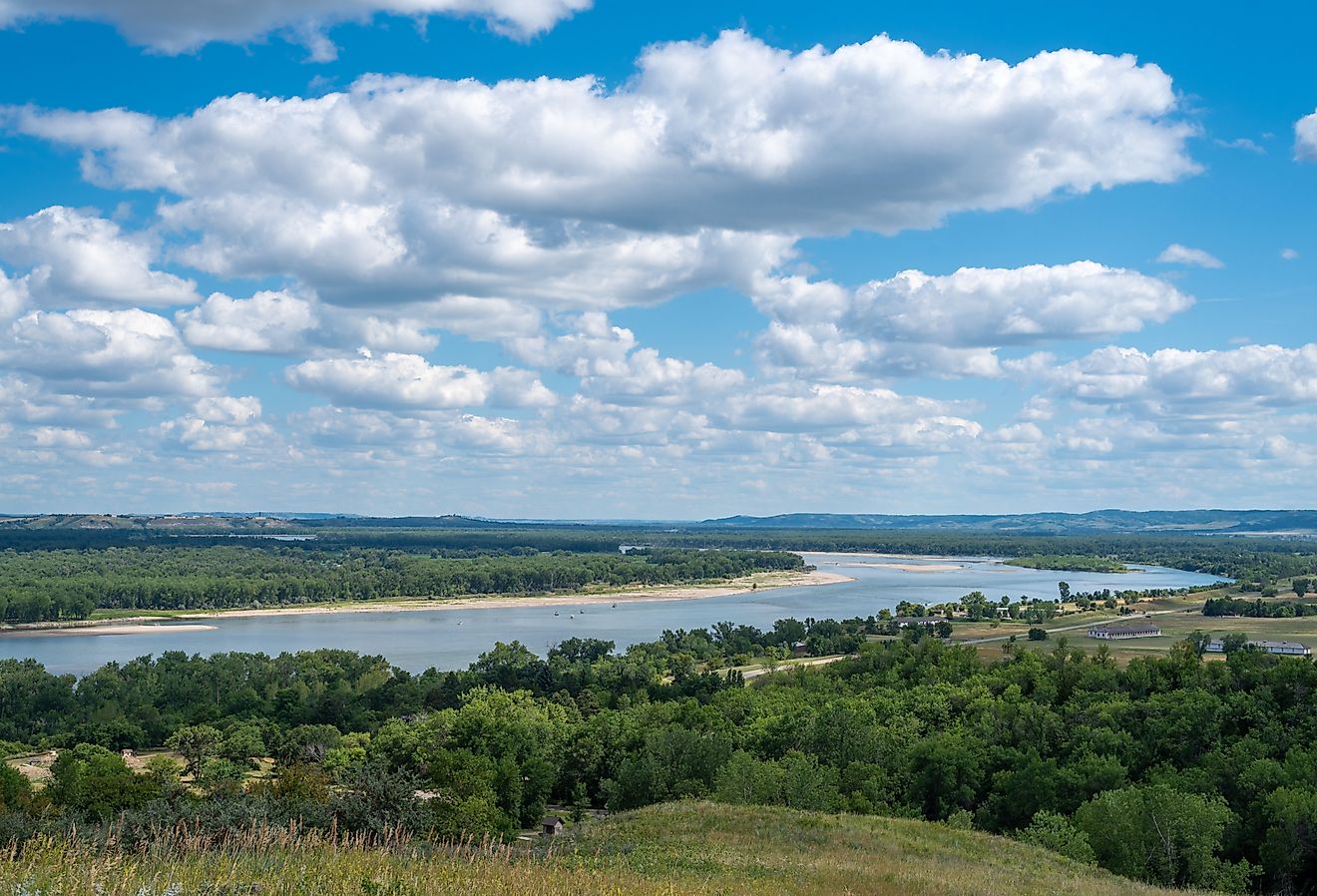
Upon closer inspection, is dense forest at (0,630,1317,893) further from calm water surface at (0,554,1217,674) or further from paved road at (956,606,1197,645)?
paved road at (956,606,1197,645)

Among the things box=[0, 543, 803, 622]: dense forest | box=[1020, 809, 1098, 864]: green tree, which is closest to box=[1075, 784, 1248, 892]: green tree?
box=[1020, 809, 1098, 864]: green tree

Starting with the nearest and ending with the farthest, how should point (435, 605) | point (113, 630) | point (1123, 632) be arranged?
point (1123, 632)
point (113, 630)
point (435, 605)

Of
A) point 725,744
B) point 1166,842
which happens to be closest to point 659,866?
point 1166,842

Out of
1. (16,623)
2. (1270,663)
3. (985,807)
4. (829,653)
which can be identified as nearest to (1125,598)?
(829,653)

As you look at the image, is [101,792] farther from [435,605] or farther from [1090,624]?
[435,605]

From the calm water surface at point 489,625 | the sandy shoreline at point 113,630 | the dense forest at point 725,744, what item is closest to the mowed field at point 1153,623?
the dense forest at point 725,744

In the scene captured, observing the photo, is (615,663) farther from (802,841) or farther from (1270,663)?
(802,841)
